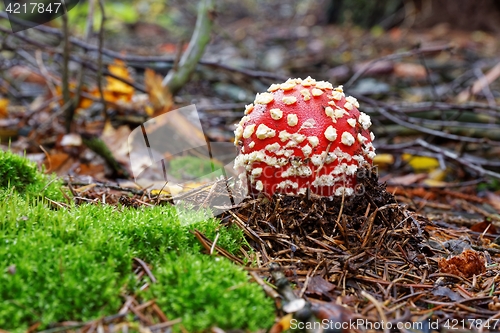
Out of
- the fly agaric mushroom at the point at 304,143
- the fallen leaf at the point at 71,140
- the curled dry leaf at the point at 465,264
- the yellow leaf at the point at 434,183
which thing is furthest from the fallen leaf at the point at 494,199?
the fallen leaf at the point at 71,140

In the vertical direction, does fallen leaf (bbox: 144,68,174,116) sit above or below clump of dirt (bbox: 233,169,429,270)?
above

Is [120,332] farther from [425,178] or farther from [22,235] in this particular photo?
[425,178]

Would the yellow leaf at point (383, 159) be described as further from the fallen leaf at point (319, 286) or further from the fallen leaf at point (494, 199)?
the fallen leaf at point (319, 286)

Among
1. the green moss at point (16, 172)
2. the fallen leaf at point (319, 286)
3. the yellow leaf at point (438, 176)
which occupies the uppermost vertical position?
the green moss at point (16, 172)

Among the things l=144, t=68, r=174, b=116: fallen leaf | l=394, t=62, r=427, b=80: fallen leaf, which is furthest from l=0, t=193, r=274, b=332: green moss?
l=394, t=62, r=427, b=80: fallen leaf

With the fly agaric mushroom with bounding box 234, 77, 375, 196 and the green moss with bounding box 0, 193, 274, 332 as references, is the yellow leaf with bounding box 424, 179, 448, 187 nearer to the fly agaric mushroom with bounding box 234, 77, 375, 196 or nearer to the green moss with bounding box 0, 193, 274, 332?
the fly agaric mushroom with bounding box 234, 77, 375, 196

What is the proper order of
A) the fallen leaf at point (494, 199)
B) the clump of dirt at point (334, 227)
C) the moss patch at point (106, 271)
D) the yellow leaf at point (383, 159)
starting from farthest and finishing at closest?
the yellow leaf at point (383, 159), the fallen leaf at point (494, 199), the clump of dirt at point (334, 227), the moss patch at point (106, 271)
